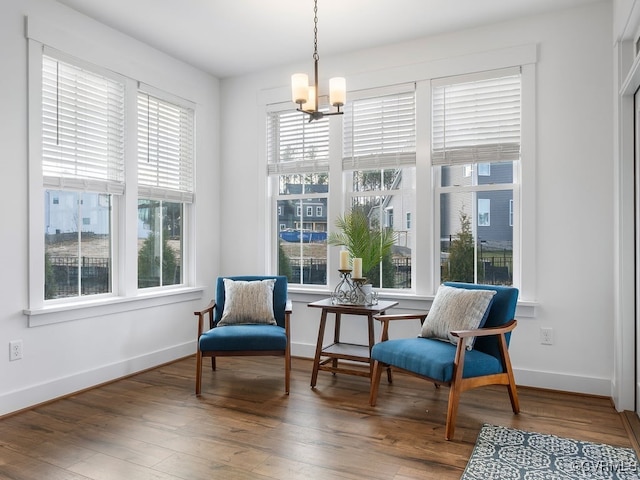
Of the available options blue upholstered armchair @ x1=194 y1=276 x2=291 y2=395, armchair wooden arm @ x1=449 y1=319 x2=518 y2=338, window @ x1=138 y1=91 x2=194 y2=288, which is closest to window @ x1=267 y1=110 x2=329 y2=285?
blue upholstered armchair @ x1=194 y1=276 x2=291 y2=395

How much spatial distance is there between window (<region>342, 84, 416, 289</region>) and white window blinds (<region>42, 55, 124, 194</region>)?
1947mm

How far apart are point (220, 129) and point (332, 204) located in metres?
1.53

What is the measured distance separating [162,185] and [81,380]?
1.76 m

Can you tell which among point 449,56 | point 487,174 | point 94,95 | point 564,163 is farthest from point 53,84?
point 564,163

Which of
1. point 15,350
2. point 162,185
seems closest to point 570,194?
point 162,185

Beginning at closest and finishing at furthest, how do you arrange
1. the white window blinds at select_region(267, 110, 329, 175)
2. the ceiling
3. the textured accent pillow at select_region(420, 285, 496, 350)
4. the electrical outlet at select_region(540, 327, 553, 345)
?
1. the textured accent pillow at select_region(420, 285, 496, 350)
2. the ceiling
3. the electrical outlet at select_region(540, 327, 553, 345)
4. the white window blinds at select_region(267, 110, 329, 175)

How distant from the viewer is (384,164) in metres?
4.10

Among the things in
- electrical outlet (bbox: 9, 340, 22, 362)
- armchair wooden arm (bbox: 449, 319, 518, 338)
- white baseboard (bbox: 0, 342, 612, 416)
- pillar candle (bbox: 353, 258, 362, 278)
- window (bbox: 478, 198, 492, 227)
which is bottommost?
white baseboard (bbox: 0, 342, 612, 416)

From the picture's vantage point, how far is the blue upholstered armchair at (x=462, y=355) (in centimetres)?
271

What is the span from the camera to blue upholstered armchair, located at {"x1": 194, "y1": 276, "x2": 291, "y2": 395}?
3404 millimetres

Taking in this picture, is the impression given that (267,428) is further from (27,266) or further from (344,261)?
(27,266)

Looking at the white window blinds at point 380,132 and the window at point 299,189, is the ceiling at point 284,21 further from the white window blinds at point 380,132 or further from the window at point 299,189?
the window at point 299,189

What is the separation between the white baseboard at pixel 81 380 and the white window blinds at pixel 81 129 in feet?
4.55

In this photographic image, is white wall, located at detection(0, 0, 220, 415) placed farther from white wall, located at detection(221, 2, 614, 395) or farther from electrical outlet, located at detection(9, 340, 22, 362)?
white wall, located at detection(221, 2, 614, 395)
